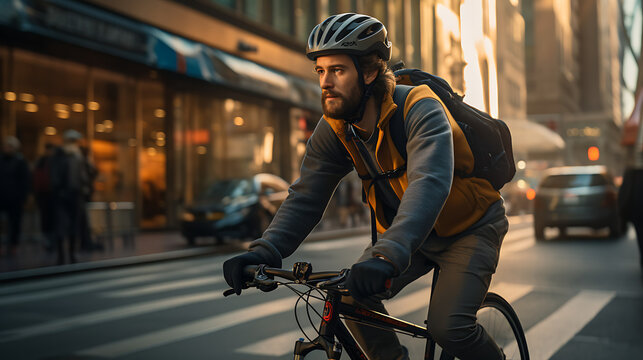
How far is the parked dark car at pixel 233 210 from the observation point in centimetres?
1488

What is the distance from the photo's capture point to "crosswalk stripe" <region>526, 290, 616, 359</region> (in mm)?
5219

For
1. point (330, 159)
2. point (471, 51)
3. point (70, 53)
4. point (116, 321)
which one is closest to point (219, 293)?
point (116, 321)

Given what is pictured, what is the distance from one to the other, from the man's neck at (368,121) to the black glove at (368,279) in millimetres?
732

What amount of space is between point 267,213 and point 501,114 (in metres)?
46.8

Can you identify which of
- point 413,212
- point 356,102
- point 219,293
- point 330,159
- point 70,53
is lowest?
point 219,293

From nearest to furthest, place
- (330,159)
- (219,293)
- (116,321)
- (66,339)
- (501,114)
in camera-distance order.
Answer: (330,159) < (66,339) < (116,321) < (219,293) < (501,114)

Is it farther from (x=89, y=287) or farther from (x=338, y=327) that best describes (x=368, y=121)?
(x=89, y=287)

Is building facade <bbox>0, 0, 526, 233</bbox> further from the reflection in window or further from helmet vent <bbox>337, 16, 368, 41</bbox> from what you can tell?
helmet vent <bbox>337, 16, 368, 41</bbox>

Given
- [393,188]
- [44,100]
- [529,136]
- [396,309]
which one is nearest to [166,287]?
[396,309]

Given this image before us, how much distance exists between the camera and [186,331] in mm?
5891

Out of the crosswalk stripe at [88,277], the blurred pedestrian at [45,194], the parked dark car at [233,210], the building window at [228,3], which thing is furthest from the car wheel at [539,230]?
the building window at [228,3]

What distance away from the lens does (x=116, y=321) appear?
21.1ft

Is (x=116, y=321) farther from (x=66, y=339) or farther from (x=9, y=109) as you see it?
(x=9, y=109)

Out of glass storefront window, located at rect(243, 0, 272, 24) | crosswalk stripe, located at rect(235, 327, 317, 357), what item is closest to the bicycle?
crosswalk stripe, located at rect(235, 327, 317, 357)
